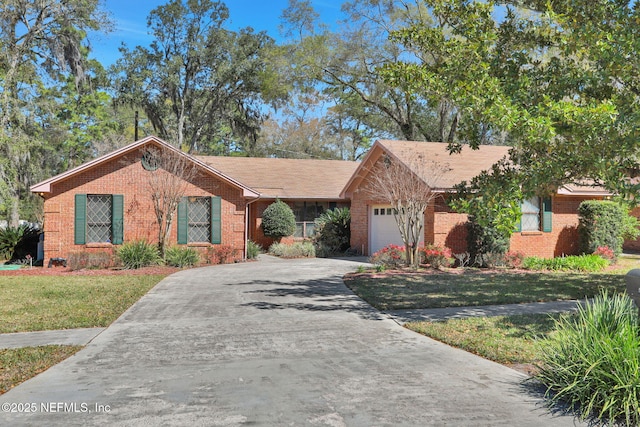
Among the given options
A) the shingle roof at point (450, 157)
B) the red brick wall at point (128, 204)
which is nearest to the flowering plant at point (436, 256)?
the shingle roof at point (450, 157)

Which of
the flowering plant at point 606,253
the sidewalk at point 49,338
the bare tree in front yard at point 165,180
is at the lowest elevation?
the sidewalk at point 49,338

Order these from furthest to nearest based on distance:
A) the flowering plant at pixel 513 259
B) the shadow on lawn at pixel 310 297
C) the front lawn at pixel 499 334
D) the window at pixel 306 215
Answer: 1. the window at pixel 306 215
2. the flowering plant at pixel 513 259
3. the shadow on lawn at pixel 310 297
4. the front lawn at pixel 499 334

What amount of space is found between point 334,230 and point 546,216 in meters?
9.51

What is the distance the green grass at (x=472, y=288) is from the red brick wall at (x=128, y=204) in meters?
6.93

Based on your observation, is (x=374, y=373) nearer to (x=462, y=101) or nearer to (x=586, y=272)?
(x=462, y=101)

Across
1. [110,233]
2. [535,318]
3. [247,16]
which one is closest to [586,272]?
[535,318]

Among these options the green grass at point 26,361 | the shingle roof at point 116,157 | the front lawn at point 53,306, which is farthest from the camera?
the shingle roof at point 116,157

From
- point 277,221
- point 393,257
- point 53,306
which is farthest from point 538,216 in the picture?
point 53,306

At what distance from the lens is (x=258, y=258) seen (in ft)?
66.4

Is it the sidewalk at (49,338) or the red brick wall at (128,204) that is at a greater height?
the red brick wall at (128,204)

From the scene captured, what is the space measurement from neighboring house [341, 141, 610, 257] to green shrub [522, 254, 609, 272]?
4.95 ft

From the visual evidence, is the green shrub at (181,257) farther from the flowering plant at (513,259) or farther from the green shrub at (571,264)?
the green shrub at (571,264)

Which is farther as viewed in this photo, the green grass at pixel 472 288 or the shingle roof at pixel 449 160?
the shingle roof at pixel 449 160

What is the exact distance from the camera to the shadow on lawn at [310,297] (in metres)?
9.54
